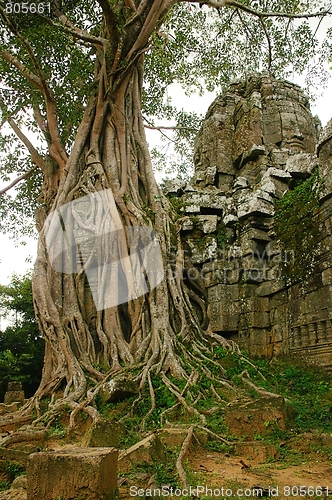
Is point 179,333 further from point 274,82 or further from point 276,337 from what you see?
point 274,82

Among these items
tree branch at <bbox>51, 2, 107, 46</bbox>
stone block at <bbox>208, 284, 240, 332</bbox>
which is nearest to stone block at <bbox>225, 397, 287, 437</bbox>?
stone block at <bbox>208, 284, 240, 332</bbox>

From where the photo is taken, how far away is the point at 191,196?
22.1 feet

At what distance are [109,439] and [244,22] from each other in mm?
8506

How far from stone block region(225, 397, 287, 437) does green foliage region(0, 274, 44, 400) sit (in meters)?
6.76

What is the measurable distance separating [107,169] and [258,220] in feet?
7.73

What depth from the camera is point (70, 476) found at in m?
1.84

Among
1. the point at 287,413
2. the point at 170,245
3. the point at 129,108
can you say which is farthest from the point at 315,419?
the point at 129,108

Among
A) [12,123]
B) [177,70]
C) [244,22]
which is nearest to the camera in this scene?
[12,123]

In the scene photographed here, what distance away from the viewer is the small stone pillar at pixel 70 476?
5.99 ft

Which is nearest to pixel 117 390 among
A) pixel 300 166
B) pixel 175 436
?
pixel 175 436

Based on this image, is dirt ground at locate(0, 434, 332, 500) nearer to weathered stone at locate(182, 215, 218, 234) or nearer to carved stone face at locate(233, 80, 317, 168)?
weathered stone at locate(182, 215, 218, 234)

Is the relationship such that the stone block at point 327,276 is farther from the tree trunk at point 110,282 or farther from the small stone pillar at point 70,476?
the small stone pillar at point 70,476

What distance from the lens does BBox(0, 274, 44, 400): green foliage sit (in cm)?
873

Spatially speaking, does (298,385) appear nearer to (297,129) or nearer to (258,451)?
(258,451)
